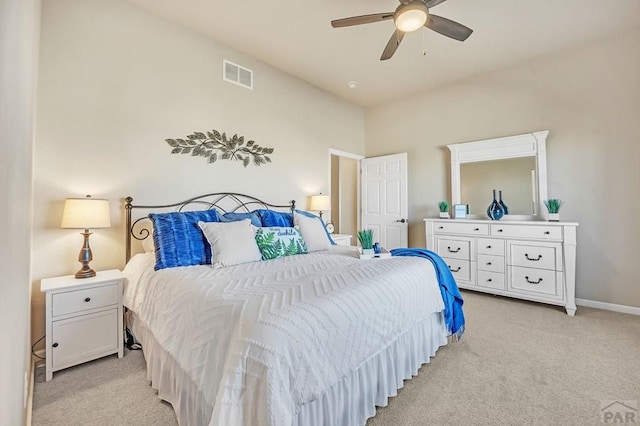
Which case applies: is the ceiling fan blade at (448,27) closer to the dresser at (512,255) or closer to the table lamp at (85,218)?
the dresser at (512,255)

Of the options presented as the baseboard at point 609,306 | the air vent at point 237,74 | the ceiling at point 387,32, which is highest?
the ceiling at point 387,32

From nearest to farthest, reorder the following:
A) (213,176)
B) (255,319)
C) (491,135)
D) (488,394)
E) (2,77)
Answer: (2,77)
(255,319)
(488,394)
(213,176)
(491,135)

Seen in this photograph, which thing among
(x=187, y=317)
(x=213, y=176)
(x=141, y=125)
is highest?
(x=141, y=125)

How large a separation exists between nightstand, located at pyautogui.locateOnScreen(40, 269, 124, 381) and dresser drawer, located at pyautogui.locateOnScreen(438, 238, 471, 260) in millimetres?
3765

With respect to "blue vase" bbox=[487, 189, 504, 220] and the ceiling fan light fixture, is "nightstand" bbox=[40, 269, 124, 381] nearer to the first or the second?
the ceiling fan light fixture

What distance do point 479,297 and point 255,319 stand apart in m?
3.53

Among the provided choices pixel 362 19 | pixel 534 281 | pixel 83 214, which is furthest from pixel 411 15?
pixel 534 281

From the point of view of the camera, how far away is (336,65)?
3.78m

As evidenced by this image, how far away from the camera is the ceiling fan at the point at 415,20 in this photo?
212cm

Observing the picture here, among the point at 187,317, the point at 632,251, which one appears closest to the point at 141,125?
the point at 187,317

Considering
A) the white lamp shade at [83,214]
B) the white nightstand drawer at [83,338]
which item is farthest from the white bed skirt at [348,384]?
the white lamp shade at [83,214]

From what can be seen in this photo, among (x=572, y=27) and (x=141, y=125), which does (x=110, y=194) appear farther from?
(x=572, y=27)

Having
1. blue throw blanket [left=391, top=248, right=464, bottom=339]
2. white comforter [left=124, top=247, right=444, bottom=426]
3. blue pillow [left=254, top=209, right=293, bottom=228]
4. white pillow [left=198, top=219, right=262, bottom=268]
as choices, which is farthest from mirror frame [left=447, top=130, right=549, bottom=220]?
white pillow [left=198, top=219, right=262, bottom=268]

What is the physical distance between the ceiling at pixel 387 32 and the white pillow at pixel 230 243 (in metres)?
2.12
